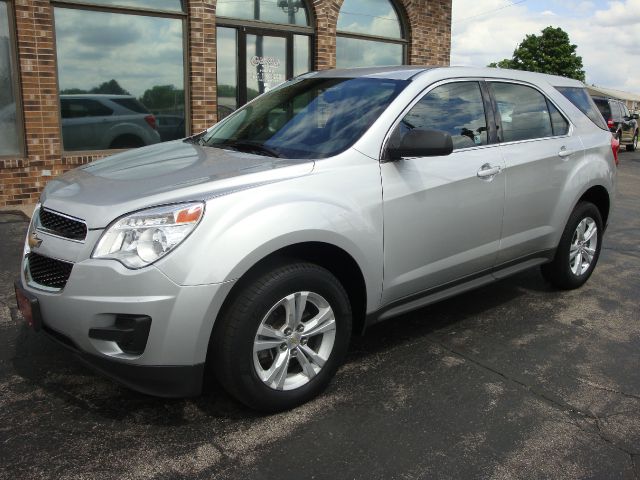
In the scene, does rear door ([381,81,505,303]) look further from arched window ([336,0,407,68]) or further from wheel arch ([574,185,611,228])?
arched window ([336,0,407,68])

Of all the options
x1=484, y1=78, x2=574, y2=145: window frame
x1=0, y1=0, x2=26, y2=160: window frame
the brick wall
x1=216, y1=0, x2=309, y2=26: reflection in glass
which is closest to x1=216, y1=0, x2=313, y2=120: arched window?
x1=216, y1=0, x2=309, y2=26: reflection in glass

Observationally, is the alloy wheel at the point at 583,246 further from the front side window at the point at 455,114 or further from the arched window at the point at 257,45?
the arched window at the point at 257,45

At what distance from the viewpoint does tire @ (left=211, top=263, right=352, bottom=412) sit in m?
2.85

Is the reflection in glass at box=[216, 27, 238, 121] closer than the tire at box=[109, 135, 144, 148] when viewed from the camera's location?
No

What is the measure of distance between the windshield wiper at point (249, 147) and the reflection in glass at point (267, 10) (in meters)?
6.18

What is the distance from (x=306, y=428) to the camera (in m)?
3.04

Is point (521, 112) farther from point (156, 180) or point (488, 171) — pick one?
point (156, 180)

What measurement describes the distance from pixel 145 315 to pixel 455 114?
238 centimetres

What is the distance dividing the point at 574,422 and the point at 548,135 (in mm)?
2312

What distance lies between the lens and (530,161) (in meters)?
4.37

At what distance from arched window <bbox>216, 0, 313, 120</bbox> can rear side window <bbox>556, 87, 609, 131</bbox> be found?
581 centimetres

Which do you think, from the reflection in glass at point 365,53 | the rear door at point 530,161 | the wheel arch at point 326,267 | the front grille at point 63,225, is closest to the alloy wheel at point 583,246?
the rear door at point 530,161

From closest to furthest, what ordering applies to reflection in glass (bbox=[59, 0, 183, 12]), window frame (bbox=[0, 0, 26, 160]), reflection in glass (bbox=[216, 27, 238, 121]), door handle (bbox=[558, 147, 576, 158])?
door handle (bbox=[558, 147, 576, 158]) → window frame (bbox=[0, 0, 26, 160]) → reflection in glass (bbox=[59, 0, 183, 12]) → reflection in glass (bbox=[216, 27, 238, 121])

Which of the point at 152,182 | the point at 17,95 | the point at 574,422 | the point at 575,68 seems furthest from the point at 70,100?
the point at 575,68
